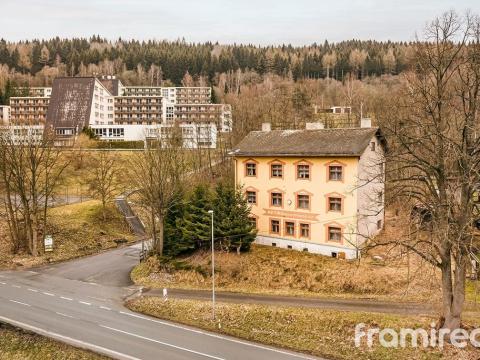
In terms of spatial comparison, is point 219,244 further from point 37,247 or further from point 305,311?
point 37,247

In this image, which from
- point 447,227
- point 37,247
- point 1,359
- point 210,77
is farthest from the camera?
point 210,77

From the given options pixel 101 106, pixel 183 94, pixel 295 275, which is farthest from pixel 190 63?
pixel 295 275

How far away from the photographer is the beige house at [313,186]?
3744 centimetres

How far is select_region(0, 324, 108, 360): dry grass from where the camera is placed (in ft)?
72.1

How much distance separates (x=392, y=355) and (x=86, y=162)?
64.2 metres

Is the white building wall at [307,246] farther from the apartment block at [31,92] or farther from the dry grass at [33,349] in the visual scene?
the apartment block at [31,92]

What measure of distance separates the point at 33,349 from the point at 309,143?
27800 mm

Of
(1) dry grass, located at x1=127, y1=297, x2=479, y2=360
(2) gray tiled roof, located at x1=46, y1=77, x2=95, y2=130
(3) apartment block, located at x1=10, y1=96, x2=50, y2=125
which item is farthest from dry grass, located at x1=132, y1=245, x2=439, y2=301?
(3) apartment block, located at x1=10, y1=96, x2=50, y2=125

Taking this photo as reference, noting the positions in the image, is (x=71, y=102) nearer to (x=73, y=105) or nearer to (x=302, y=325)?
(x=73, y=105)

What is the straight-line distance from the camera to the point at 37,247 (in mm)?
45281

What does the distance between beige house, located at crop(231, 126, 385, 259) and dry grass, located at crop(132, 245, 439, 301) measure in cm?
218

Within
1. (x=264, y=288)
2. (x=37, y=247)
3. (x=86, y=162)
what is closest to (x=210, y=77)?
(x=86, y=162)

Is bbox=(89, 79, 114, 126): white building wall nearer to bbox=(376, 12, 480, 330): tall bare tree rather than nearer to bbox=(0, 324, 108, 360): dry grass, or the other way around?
bbox=(0, 324, 108, 360): dry grass

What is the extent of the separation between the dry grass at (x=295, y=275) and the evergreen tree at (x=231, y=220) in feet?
4.48
